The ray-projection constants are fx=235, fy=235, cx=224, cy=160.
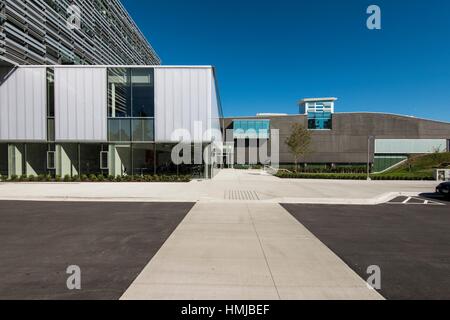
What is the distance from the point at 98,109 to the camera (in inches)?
787

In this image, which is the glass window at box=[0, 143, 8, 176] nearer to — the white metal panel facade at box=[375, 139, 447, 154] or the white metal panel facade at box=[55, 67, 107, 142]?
the white metal panel facade at box=[55, 67, 107, 142]

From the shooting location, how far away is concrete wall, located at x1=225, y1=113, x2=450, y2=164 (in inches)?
1841

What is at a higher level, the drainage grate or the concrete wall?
the concrete wall

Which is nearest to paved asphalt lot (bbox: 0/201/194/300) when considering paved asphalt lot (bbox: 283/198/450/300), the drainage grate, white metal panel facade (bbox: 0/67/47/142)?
the drainage grate

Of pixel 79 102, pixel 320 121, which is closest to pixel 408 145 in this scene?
pixel 320 121

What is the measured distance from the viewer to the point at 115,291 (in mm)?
3455

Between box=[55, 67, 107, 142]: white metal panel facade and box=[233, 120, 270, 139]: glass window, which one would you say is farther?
box=[233, 120, 270, 139]: glass window

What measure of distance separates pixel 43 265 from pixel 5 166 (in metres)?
22.7

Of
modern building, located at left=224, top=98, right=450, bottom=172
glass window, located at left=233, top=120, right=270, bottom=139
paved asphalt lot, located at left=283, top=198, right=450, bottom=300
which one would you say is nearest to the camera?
paved asphalt lot, located at left=283, top=198, right=450, bottom=300

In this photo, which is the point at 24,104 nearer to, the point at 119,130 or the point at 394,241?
the point at 119,130

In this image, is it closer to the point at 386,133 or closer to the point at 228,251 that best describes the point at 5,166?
the point at 228,251

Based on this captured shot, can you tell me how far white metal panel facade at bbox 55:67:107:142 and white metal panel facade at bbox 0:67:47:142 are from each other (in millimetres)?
1286
